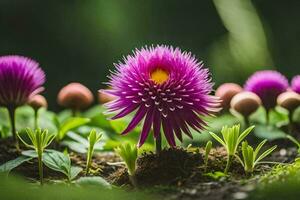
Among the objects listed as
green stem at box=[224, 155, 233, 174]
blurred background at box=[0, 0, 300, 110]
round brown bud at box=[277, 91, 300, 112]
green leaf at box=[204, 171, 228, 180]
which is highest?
blurred background at box=[0, 0, 300, 110]

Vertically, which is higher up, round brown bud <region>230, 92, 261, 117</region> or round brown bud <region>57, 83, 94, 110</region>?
round brown bud <region>57, 83, 94, 110</region>

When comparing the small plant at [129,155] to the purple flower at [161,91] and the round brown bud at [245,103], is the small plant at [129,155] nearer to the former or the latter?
the purple flower at [161,91]

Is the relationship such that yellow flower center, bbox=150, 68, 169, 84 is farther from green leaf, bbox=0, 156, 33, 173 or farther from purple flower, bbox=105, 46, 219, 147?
green leaf, bbox=0, 156, 33, 173

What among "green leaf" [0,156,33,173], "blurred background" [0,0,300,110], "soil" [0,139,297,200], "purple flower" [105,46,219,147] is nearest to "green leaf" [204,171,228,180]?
"soil" [0,139,297,200]

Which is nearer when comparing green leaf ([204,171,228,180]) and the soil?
the soil

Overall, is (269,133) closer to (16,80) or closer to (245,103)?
(245,103)

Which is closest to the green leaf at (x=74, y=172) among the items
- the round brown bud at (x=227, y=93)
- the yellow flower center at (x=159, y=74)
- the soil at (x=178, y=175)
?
the soil at (x=178, y=175)

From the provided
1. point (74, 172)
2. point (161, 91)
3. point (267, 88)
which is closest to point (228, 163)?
point (161, 91)
